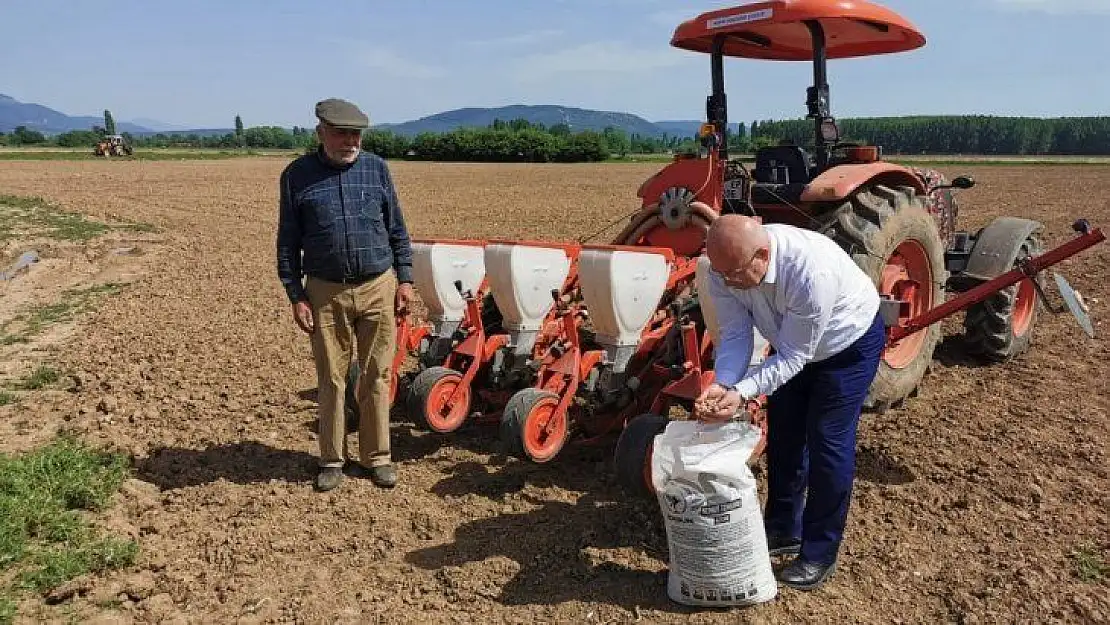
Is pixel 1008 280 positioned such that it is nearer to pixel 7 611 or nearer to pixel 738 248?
pixel 738 248

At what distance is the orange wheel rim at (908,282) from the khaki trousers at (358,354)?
311 centimetres

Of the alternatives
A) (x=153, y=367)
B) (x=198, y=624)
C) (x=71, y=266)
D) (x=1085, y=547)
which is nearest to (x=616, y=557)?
(x=198, y=624)

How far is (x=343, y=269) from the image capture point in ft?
13.6

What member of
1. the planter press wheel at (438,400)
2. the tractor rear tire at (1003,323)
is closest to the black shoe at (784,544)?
the planter press wheel at (438,400)

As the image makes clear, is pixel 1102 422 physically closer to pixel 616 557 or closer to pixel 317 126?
pixel 616 557

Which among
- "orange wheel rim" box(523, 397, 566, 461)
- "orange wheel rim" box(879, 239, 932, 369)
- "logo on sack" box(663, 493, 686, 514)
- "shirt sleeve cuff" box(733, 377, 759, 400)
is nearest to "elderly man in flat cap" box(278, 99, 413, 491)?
"orange wheel rim" box(523, 397, 566, 461)

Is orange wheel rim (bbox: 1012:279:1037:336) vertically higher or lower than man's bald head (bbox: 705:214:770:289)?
lower

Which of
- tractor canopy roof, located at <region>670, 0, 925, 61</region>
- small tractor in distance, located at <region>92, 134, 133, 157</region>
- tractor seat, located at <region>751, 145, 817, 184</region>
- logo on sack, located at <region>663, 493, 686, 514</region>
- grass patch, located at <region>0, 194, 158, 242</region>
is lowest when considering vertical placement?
logo on sack, located at <region>663, 493, 686, 514</region>

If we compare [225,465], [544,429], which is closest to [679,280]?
[544,429]

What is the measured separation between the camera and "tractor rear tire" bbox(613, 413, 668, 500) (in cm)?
377

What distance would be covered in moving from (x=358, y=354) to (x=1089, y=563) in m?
3.44

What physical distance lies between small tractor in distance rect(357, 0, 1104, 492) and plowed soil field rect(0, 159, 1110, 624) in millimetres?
338

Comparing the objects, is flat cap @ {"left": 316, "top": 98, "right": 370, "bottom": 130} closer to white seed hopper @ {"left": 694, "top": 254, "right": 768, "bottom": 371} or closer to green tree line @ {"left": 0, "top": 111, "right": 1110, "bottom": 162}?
white seed hopper @ {"left": 694, "top": 254, "right": 768, "bottom": 371}

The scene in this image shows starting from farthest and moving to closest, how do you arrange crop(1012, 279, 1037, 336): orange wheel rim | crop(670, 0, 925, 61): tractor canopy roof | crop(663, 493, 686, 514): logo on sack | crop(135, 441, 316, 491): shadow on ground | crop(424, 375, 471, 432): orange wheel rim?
crop(1012, 279, 1037, 336): orange wheel rim, crop(670, 0, 925, 61): tractor canopy roof, crop(424, 375, 471, 432): orange wheel rim, crop(135, 441, 316, 491): shadow on ground, crop(663, 493, 686, 514): logo on sack
